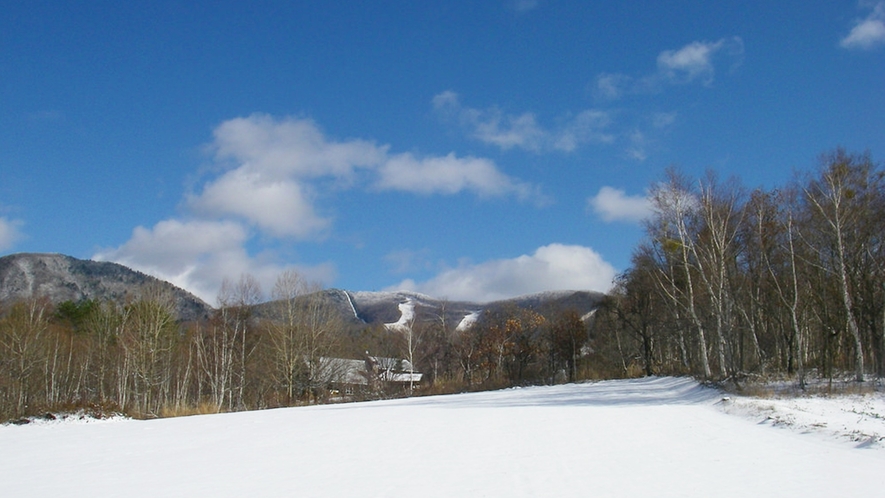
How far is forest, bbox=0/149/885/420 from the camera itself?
24438 millimetres

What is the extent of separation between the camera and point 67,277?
149250 millimetres

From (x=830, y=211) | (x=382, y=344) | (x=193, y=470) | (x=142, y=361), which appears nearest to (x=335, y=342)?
(x=142, y=361)


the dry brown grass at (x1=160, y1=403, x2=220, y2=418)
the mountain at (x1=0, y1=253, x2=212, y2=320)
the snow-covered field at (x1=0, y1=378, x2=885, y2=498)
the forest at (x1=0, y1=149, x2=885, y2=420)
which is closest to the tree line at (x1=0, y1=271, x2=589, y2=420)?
the forest at (x1=0, y1=149, x2=885, y2=420)

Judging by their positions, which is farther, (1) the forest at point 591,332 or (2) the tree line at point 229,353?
(2) the tree line at point 229,353

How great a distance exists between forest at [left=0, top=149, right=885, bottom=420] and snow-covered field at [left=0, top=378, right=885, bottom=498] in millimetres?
7134

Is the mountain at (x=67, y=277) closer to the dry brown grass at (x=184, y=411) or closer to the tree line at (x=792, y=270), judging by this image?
the dry brown grass at (x=184, y=411)

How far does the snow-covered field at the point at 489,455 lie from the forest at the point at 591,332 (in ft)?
23.4

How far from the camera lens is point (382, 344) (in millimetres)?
76500

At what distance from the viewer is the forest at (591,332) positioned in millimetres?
24438

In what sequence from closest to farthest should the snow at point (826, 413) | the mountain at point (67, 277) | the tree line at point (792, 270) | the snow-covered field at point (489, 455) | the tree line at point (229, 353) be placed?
1. the snow-covered field at point (489, 455)
2. the snow at point (826, 413)
3. the tree line at point (792, 270)
4. the tree line at point (229, 353)
5. the mountain at point (67, 277)

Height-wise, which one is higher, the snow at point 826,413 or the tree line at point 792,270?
the tree line at point 792,270

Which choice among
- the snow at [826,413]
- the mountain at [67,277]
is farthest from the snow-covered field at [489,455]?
the mountain at [67,277]

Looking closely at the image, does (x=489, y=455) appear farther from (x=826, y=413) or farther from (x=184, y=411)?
(x=184, y=411)

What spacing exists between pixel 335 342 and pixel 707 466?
44.5 meters
